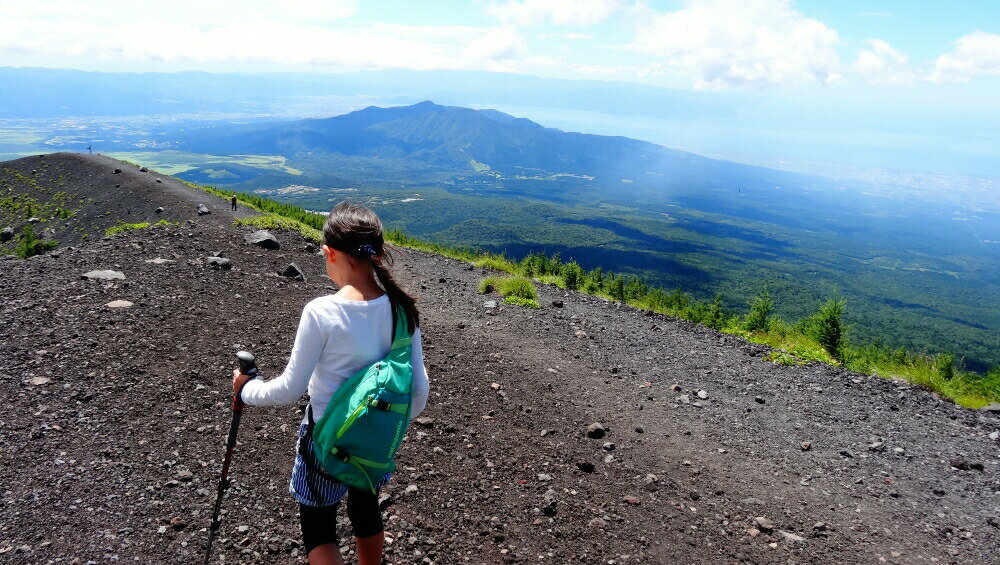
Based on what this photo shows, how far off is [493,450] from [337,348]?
134 inches

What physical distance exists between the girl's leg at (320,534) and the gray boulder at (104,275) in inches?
302

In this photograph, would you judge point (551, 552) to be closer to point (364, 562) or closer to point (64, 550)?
point (364, 562)

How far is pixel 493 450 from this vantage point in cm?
537

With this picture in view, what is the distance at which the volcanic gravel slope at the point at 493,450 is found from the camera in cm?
394

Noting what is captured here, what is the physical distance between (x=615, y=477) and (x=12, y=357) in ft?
21.4

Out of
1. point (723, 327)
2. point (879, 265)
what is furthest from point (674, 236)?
point (723, 327)

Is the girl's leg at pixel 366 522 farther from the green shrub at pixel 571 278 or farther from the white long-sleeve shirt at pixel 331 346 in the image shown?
the green shrub at pixel 571 278

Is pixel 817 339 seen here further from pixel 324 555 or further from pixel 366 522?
pixel 324 555

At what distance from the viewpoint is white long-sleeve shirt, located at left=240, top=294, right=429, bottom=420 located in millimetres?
2342

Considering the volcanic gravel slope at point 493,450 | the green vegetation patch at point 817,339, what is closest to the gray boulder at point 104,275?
the volcanic gravel slope at point 493,450

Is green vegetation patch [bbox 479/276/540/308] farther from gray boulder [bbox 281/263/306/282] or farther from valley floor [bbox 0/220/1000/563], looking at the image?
gray boulder [bbox 281/263/306/282]

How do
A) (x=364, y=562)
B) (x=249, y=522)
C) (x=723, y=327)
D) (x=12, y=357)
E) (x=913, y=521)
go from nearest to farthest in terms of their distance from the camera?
(x=364, y=562)
(x=249, y=522)
(x=913, y=521)
(x=12, y=357)
(x=723, y=327)

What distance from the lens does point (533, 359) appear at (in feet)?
27.0

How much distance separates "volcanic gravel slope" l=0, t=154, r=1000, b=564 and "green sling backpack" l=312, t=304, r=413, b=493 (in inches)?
73.9
